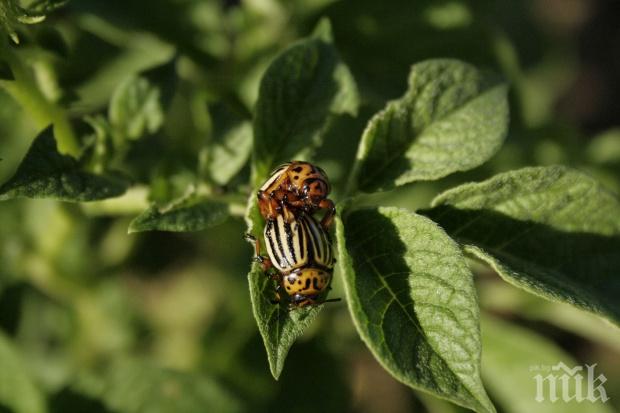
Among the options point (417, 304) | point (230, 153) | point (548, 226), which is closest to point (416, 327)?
point (417, 304)

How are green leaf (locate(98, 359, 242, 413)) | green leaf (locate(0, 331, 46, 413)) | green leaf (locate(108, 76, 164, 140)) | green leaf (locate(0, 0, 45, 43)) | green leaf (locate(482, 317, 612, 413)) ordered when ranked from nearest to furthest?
green leaf (locate(0, 0, 45, 43)) < green leaf (locate(108, 76, 164, 140)) < green leaf (locate(0, 331, 46, 413)) < green leaf (locate(98, 359, 242, 413)) < green leaf (locate(482, 317, 612, 413))

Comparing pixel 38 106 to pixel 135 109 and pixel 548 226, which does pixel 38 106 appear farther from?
pixel 548 226

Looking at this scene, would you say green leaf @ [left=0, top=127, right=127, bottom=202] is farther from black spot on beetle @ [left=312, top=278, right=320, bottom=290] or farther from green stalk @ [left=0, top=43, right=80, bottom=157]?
black spot on beetle @ [left=312, top=278, right=320, bottom=290]

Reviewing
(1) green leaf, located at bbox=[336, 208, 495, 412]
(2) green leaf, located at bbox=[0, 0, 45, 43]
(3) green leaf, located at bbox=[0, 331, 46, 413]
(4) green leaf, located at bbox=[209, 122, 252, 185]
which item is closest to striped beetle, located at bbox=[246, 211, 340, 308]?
(1) green leaf, located at bbox=[336, 208, 495, 412]

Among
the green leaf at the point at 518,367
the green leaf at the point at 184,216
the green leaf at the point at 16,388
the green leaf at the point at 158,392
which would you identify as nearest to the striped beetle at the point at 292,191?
the green leaf at the point at 184,216

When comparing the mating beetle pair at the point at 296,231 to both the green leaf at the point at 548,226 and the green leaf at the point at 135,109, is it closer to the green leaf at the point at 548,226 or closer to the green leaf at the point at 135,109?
the green leaf at the point at 548,226

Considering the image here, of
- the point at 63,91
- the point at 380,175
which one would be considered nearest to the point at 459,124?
the point at 380,175

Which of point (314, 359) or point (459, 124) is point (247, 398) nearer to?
point (314, 359)
